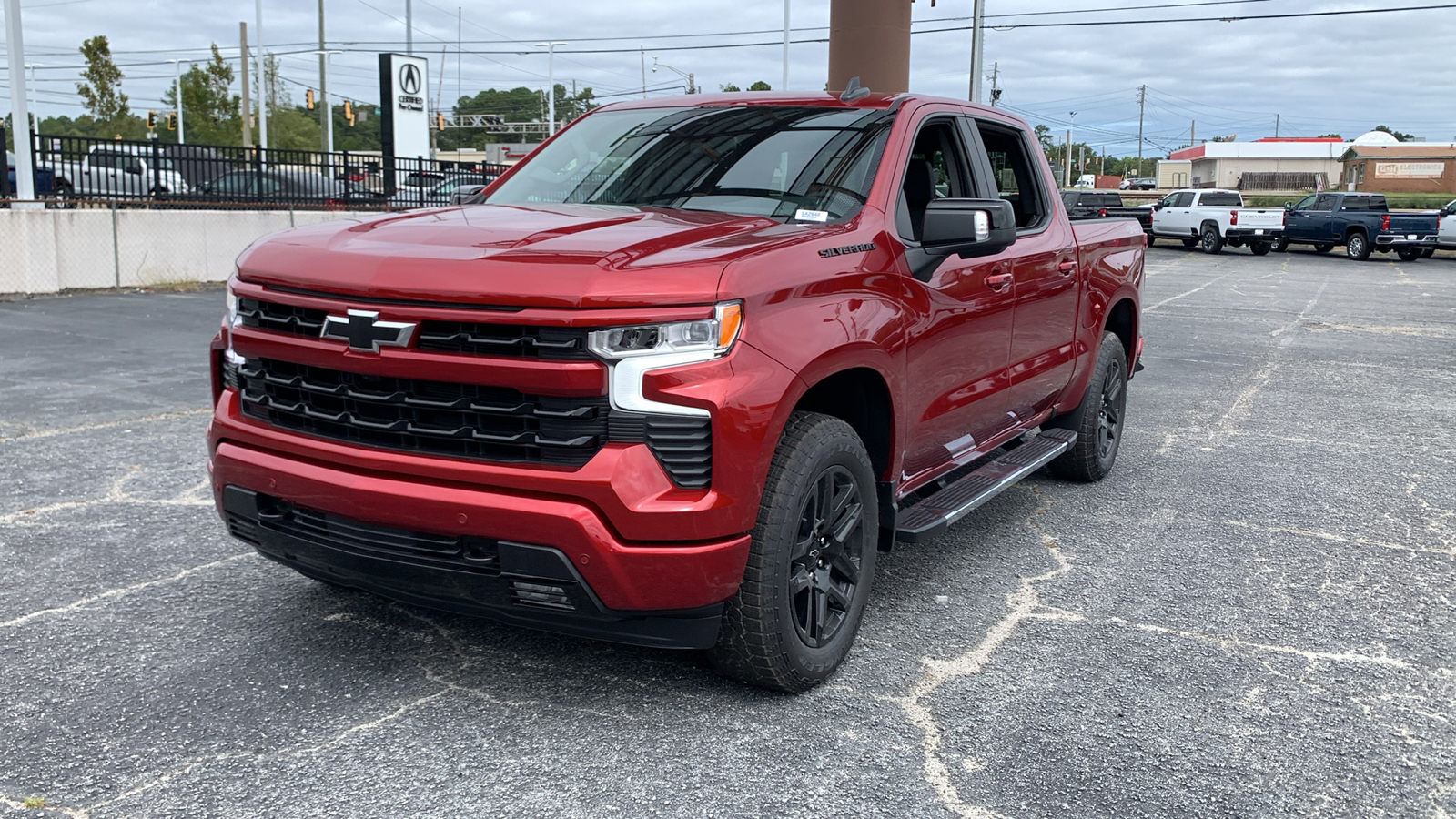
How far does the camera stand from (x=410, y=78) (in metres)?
26.4

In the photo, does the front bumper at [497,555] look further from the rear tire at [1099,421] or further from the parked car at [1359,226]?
the parked car at [1359,226]

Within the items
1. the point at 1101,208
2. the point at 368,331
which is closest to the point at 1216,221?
the point at 1101,208

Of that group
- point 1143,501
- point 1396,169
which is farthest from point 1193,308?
point 1396,169

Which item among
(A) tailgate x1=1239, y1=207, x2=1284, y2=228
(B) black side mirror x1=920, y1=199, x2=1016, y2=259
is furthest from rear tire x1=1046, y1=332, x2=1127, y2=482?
(A) tailgate x1=1239, y1=207, x2=1284, y2=228

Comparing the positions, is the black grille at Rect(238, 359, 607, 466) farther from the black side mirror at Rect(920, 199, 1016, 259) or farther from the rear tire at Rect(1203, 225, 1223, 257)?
the rear tire at Rect(1203, 225, 1223, 257)

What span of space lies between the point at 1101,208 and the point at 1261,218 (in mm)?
30508

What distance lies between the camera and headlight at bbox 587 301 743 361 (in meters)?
3.05

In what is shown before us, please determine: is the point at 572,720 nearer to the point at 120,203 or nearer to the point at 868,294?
the point at 868,294

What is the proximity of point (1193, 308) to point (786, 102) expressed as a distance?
581 inches

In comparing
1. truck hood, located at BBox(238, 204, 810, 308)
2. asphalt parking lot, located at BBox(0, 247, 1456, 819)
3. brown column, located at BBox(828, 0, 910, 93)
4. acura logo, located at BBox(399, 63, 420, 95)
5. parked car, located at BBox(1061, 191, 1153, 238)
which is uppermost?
acura logo, located at BBox(399, 63, 420, 95)

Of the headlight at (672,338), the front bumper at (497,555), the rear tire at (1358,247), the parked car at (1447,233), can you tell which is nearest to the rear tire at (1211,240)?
the rear tire at (1358,247)

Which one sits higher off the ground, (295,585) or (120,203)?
(120,203)

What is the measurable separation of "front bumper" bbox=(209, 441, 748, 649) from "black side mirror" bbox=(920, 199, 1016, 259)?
4.59ft

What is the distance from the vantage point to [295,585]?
180 inches
